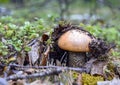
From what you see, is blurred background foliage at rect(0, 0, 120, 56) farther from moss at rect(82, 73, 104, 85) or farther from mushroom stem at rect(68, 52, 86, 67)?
moss at rect(82, 73, 104, 85)

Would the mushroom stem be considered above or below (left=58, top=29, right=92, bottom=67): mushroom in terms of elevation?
below

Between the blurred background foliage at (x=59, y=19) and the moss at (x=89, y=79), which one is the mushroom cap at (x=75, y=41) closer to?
the moss at (x=89, y=79)

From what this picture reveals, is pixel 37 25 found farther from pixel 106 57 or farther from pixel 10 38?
pixel 106 57

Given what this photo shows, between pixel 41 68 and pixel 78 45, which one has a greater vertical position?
pixel 78 45

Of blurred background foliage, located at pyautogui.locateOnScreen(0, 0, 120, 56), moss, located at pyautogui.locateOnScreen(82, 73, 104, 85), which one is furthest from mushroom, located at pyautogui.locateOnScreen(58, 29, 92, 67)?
blurred background foliage, located at pyautogui.locateOnScreen(0, 0, 120, 56)

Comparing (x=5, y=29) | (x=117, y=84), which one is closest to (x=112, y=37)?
(x=5, y=29)

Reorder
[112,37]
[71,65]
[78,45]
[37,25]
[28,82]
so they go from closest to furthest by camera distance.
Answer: [28,82], [78,45], [71,65], [37,25], [112,37]

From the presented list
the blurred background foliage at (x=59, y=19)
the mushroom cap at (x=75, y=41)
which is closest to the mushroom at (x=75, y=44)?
the mushroom cap at (x=75, y=41)
